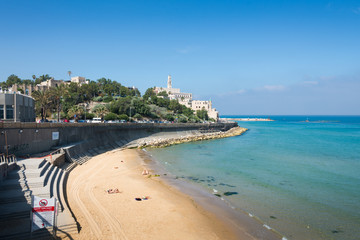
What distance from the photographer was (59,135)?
117 ft

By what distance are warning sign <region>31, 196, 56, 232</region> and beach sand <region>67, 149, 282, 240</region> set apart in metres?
2.35

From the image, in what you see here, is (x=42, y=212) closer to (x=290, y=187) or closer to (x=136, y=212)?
(x=136, y=212)

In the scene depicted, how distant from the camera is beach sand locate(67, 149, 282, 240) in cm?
1549

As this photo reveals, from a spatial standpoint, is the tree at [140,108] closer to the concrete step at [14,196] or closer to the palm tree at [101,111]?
the palm tree at [101,111]

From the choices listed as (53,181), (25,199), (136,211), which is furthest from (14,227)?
(136,211)

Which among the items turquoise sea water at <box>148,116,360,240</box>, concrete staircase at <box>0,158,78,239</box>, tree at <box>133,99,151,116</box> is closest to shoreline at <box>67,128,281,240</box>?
concrete staircase at <box>0,158,78,239</box>

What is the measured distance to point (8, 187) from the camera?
16.5 m

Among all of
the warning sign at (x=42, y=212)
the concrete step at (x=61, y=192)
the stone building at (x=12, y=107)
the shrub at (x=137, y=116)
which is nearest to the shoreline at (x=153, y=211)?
the concrete step at (x=61, y=192)

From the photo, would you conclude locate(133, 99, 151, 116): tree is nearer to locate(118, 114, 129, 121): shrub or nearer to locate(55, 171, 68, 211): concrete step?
locate(118, 114, 129, 121): shrub

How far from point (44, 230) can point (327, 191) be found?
85.3ft

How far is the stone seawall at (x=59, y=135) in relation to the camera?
1022 inches

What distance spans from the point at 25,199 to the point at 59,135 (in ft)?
70.0

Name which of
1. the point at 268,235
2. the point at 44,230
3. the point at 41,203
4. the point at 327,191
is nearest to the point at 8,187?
the point at 44,230

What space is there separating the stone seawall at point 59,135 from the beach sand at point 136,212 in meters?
6.46
